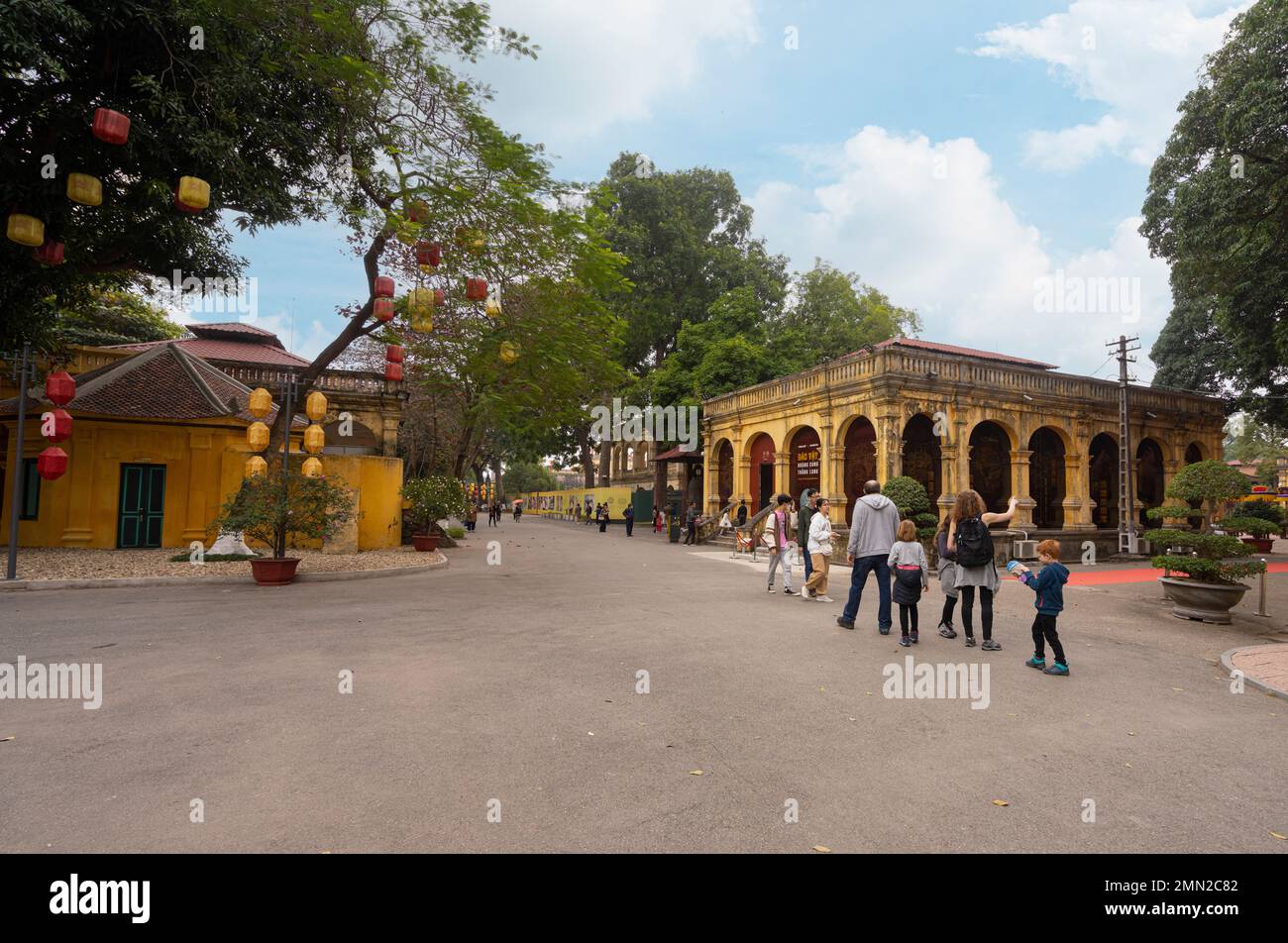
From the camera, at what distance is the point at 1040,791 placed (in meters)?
3.60

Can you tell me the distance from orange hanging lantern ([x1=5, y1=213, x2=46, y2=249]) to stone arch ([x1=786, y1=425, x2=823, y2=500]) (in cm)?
1911

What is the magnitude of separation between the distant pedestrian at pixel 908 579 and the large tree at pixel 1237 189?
15455 millimetres

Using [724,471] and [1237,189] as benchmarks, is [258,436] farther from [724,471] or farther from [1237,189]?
[1237,189]

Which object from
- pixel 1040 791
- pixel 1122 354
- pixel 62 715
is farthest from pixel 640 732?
pixel 1122 354

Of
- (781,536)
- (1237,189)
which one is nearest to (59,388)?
(781,536)

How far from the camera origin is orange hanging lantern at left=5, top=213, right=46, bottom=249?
7.91m

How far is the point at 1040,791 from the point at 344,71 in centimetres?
1267

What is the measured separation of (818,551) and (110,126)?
10.7 metres

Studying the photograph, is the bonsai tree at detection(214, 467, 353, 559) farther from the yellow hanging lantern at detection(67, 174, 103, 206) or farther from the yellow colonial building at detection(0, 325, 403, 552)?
the yellow hanging lantern at detection(67, 174, 103, 206)

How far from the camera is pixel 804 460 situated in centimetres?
2316

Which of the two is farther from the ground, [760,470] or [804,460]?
[804,460]

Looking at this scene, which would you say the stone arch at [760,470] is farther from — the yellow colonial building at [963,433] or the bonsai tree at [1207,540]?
the bonsai tree at [1207,540]

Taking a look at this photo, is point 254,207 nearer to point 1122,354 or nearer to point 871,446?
point 871,446
